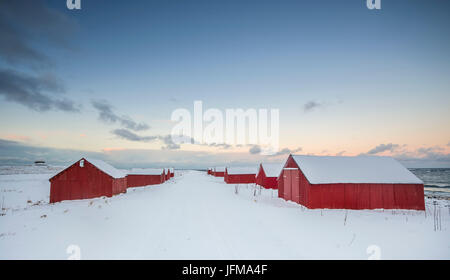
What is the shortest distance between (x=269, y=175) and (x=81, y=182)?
29854 mm

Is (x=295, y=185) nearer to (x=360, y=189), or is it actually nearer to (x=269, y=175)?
(x=360, y=189)

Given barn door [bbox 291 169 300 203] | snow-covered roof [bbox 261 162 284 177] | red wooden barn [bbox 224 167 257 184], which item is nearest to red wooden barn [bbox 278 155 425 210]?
barn door [bbox 291 169 300 203]

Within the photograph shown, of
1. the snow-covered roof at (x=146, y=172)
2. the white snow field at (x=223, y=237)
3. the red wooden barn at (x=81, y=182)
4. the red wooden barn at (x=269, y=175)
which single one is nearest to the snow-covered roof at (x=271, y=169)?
the red wooden barn at (x=269, y=175)

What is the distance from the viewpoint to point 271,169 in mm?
43188

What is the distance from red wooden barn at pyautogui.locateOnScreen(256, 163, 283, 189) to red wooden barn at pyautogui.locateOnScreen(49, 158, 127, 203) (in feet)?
84.7

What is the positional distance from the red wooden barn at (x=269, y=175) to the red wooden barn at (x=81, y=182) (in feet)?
84.7

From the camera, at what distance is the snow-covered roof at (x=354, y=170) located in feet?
65.0

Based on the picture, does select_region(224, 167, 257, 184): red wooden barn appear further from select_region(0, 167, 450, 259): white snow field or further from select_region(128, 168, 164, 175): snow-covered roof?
select_region(0, 167, 450, 259): white snow field

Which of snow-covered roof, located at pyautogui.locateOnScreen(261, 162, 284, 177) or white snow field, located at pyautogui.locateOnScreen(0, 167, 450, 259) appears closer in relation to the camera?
white snow field, located at pyautogui.locateOnScreen(0, 167, 450, 259)

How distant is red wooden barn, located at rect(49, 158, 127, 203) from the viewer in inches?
1133

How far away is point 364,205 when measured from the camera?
63.4ft
